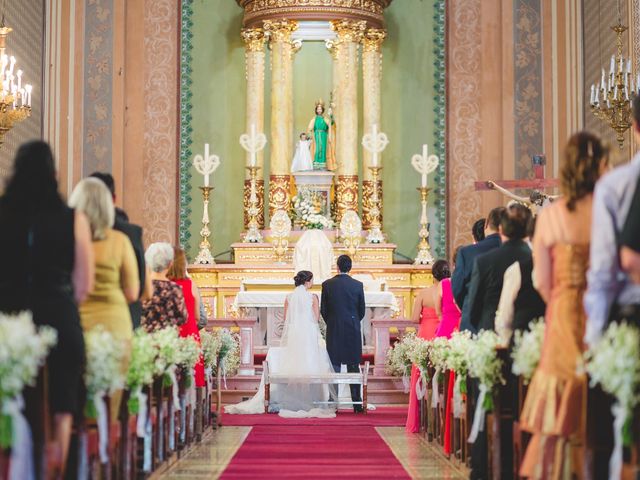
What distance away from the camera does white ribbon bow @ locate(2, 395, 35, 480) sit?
471cm

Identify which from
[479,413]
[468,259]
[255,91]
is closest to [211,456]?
[468,259]

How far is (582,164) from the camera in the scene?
5410 millimetres

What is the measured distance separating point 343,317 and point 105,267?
267 inches

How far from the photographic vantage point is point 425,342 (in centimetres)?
1016

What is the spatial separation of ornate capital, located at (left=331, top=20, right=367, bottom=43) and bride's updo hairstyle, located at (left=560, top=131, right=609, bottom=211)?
39.8 feet

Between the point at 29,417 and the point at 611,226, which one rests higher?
the point at 611,226

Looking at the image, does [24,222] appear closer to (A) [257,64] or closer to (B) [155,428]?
(B) [155,428]

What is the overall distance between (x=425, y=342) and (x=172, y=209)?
8514mm

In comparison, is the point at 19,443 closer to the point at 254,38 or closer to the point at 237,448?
the point at 237,448

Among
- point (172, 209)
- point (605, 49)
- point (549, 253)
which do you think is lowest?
point (549, 253)

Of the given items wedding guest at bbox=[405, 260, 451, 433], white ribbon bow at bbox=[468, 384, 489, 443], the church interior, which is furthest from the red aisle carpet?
white ribbon bow at bbox=[468, 384, 489, 443]

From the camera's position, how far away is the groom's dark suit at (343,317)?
41.9 feet

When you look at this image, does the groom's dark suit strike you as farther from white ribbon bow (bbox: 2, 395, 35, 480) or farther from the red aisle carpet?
white ribbon bow (bbox: 2, 395, 35, 480)

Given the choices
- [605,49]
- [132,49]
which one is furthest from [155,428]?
[132,49]
